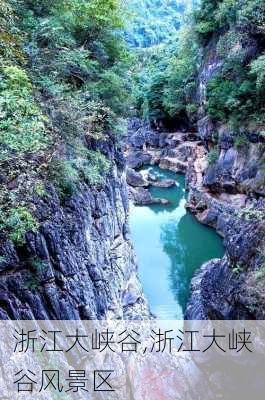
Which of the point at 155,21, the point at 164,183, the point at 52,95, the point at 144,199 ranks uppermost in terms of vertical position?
the point at 155,21

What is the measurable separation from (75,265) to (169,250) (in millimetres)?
11441

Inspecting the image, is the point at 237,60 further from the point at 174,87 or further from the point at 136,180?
the point at 174,87

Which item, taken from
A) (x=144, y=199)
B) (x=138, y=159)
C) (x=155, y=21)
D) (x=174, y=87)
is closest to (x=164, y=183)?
(x=144, y=199)

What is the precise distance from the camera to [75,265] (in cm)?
777

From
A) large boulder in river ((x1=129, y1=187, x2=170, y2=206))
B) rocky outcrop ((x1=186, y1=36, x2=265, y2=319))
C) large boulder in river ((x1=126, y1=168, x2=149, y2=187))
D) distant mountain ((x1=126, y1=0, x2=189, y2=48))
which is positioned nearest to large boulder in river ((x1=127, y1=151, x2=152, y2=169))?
large boulder in river ((x1=126, y1=168, x2=149, y2=187))

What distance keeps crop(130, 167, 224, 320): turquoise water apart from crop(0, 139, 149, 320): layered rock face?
2287 mm

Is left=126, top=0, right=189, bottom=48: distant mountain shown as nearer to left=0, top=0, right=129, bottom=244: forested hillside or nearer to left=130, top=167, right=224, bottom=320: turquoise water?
left=130, top=167, right=224, bottom=320: turquoise water

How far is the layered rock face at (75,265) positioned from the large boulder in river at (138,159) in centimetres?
1964

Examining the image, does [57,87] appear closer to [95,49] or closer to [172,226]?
[95,49]

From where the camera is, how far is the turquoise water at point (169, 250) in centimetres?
1461

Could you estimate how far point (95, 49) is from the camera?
1193cm

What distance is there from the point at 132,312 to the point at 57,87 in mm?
6747

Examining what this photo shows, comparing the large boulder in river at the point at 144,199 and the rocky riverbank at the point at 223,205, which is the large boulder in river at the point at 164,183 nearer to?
the rocky riverbank at the point at 223,205

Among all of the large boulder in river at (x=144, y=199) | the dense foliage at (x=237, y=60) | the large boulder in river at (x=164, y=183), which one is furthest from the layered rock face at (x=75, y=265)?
the large boulder in river at (x=164, y=183)
